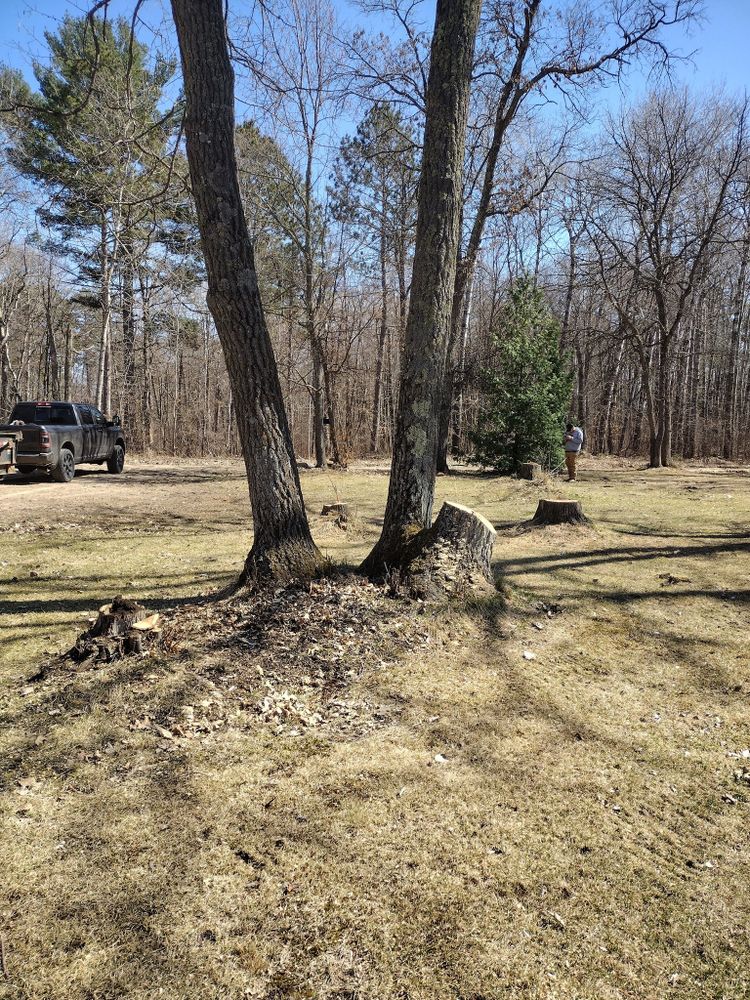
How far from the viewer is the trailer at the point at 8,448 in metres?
12.2

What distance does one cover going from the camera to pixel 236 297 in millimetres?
4602

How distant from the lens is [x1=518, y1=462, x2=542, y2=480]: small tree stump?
49.4 ft

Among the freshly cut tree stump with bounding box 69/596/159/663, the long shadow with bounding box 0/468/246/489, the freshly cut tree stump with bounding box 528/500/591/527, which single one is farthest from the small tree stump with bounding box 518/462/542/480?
the freshly cut tree stump with bounding box 69/596/159/663

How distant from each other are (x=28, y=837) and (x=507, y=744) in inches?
91.5

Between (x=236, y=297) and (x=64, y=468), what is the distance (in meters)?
10.8

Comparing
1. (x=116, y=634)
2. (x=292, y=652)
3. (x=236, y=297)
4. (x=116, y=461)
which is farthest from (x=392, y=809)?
(x=116, y=461)

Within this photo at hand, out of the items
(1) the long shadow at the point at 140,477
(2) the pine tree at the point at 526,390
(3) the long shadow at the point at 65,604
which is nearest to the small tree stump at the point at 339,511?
(3) the long shadow at the point at 65,604

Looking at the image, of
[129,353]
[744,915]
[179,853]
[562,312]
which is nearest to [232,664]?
[179,853]

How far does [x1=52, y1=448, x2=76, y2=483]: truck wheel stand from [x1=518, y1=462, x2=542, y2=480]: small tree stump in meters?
10.7

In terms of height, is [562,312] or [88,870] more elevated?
[562,312]

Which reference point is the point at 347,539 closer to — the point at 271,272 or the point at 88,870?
the point at 88,870

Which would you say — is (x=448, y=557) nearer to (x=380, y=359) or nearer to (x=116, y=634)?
(x=116, y=634)

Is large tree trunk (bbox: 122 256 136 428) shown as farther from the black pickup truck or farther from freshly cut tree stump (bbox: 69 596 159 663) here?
freshly cut tree stump (bbox: 69 596 159 663)

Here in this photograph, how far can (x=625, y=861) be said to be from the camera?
8.18ft
